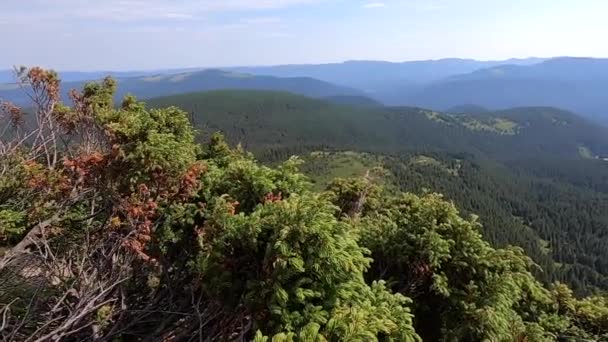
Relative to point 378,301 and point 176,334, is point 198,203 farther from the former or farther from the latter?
point 378,301

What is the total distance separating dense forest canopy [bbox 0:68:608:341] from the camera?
9.60m

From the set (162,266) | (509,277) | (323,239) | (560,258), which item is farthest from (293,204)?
(560,258)

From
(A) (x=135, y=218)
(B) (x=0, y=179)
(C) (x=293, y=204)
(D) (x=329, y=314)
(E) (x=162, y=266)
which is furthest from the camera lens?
(B) (x=0, y=179)

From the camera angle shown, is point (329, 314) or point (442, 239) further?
point (442, 239)

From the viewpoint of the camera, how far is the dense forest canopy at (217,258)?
9.60 meters

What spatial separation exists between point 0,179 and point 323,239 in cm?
1343

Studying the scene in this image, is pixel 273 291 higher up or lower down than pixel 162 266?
higher up

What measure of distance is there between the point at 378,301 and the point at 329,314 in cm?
178

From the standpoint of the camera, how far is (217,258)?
10438 mm

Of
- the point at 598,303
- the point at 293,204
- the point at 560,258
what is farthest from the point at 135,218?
the point at 560,258

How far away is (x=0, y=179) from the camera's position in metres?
16.5

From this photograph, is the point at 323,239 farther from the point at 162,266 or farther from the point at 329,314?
the point at 162,266

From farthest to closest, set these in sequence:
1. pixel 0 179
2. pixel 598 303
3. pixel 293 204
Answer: pixel 598 303 < pixel 0 179 < pixel 293 204

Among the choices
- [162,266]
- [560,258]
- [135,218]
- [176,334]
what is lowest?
[560,258]
